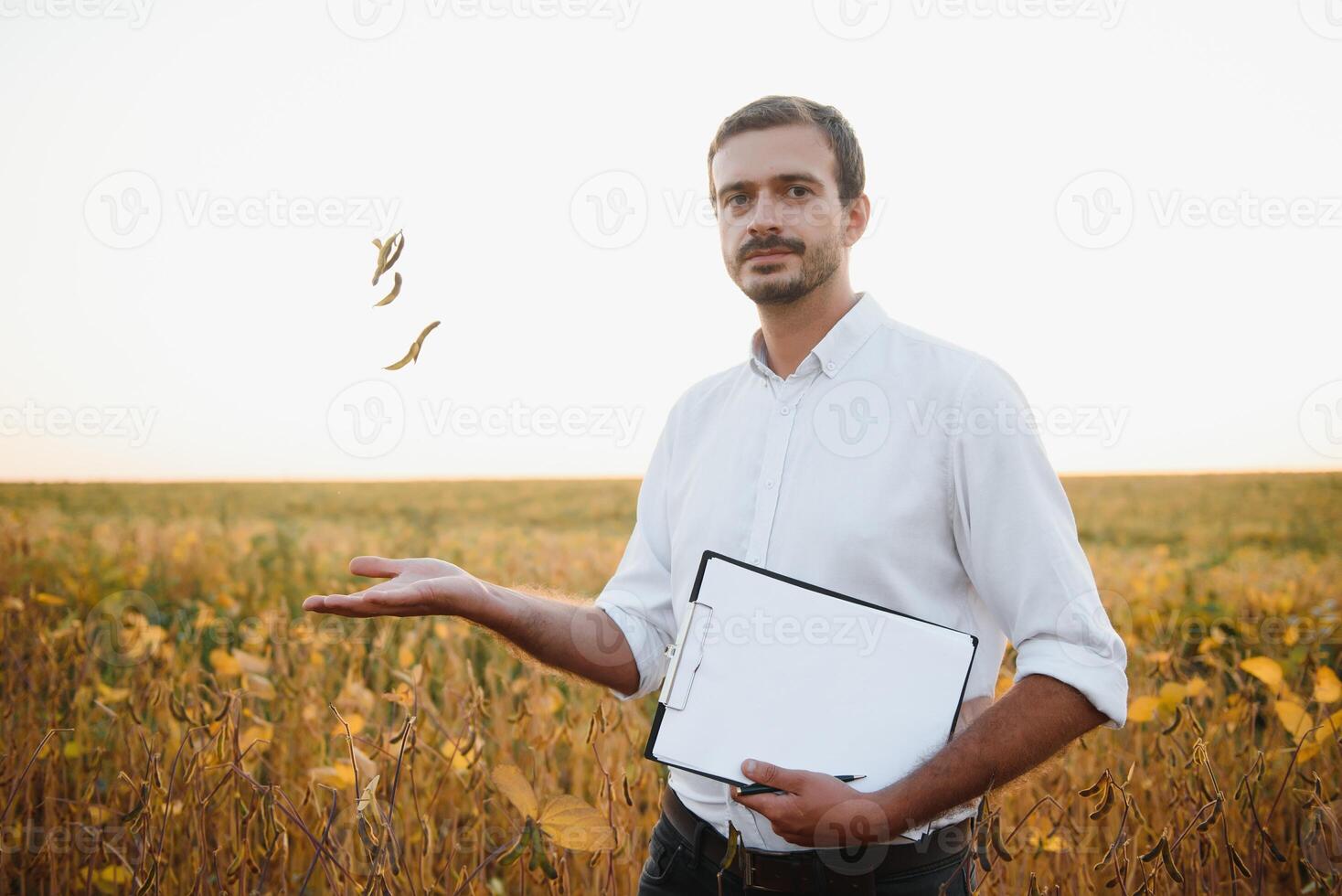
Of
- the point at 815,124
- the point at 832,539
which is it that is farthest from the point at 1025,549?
the point at 815,124

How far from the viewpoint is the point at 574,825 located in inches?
55.2

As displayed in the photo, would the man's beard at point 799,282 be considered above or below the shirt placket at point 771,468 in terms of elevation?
above

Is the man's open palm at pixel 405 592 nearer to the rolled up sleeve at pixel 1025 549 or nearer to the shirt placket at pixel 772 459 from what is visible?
the shirt placket at pixel 772 459

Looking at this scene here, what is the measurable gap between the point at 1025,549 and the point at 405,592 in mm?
1029

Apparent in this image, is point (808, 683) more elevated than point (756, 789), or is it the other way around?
point (808, 683)

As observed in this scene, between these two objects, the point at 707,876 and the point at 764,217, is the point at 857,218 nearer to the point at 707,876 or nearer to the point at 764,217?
the point at 764,217

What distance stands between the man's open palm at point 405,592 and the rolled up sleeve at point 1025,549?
0.90 m

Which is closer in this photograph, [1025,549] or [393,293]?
[393,293]

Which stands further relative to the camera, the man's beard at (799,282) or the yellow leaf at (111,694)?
the yellow leaf at (111,694)

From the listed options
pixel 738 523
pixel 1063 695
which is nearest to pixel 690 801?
pixel 738 523

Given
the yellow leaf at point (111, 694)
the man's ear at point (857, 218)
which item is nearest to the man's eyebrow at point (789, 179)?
the man's ear at point (857, 218)

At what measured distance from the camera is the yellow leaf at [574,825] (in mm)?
1386

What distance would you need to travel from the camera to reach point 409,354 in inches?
49.4

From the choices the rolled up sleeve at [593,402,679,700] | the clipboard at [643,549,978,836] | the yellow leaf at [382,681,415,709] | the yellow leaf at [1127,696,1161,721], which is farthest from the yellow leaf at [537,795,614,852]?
the yellow leaf at [1127,696,1161,721]
